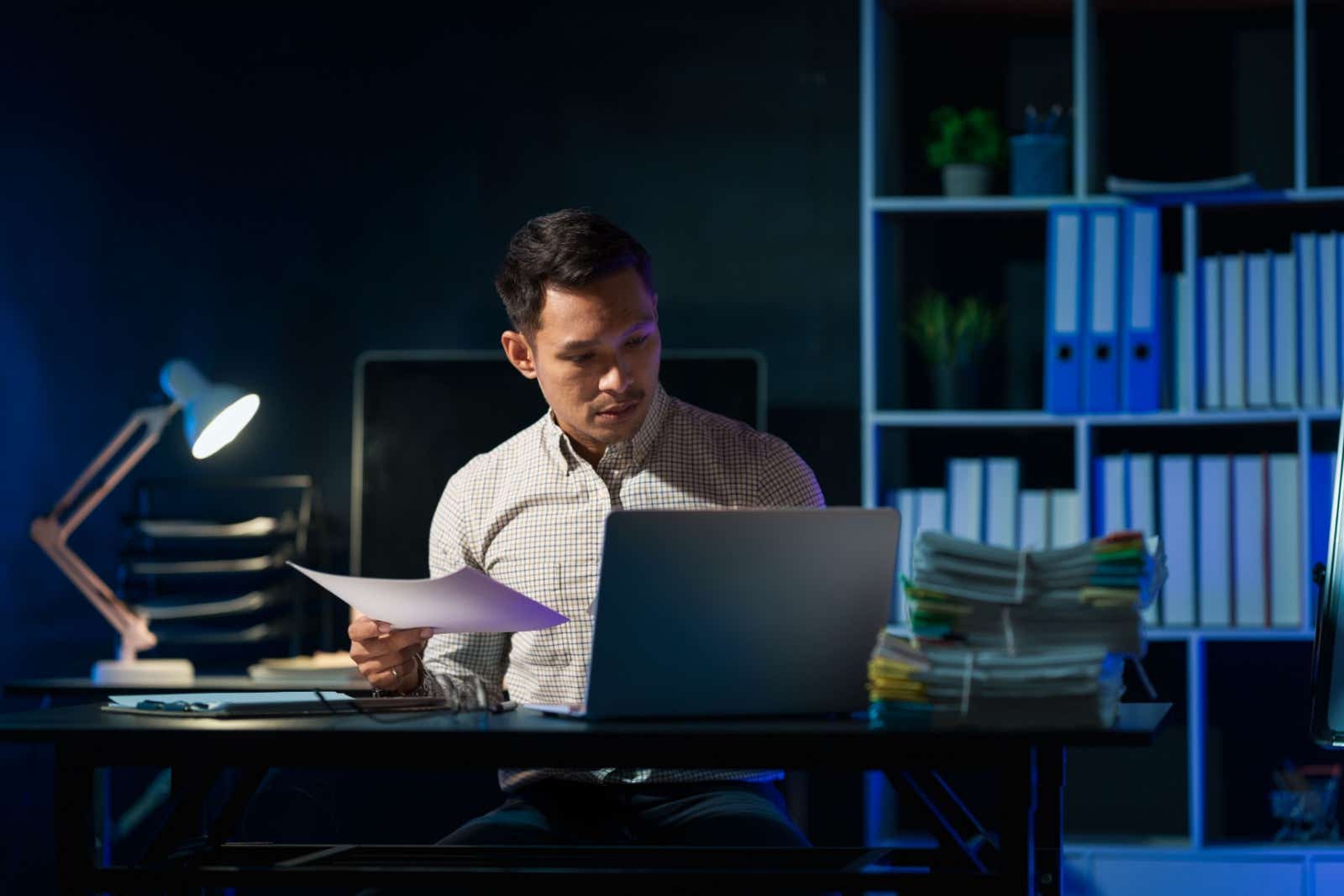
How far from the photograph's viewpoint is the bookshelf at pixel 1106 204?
132 inches

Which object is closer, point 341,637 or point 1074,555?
point 1074,555

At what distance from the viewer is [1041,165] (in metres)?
3.49

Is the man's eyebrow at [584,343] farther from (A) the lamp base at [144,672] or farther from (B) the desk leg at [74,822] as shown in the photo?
(A) the lamp base at [144,672]

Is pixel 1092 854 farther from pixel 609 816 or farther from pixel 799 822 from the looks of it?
pixel 609 816

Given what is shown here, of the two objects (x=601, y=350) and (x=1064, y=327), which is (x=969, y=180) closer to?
(x=1064, y=327)

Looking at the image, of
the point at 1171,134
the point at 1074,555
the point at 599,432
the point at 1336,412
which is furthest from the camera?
the point at 1171,134

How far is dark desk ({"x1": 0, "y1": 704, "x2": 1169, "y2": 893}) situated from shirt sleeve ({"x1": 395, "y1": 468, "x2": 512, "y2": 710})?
1.34 feet

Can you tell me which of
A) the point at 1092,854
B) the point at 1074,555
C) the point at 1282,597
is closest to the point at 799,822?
the point at 1092,854

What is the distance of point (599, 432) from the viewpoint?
222 centimetres

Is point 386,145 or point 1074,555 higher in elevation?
point 386,145

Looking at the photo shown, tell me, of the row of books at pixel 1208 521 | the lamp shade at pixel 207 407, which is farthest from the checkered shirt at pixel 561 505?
the row of books at pixel 1208 521

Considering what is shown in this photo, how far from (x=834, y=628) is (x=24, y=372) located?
2.78 m

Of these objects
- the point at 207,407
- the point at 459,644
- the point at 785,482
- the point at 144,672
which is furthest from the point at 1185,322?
the point at 144,672

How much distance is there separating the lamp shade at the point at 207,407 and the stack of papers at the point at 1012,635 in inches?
54.8
